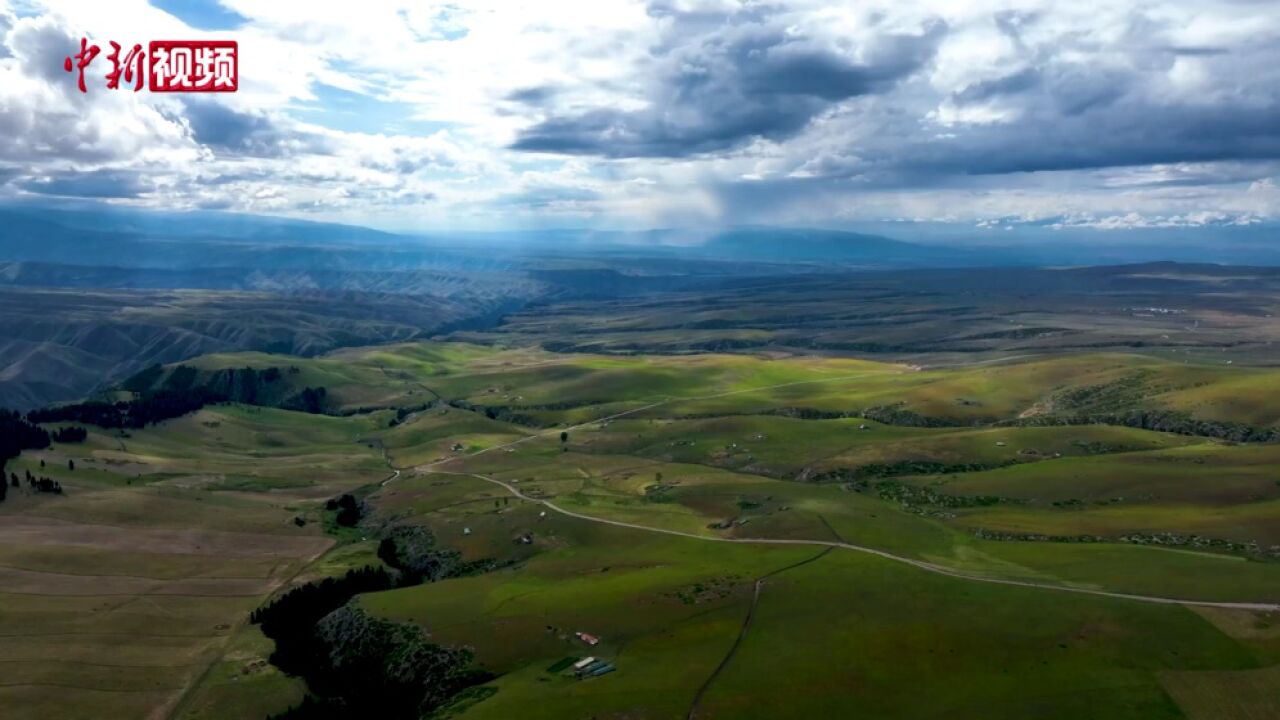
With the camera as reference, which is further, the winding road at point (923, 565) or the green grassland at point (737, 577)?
the winding road at point (923, 565)

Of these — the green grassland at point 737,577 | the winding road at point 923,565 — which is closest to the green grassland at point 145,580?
the green grassland at point 737,577

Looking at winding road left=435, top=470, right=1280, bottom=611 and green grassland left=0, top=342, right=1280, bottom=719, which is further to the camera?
winding road left=435, top=470, right=1280, bottom=611

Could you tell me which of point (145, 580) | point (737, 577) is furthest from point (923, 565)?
point (145, 580)

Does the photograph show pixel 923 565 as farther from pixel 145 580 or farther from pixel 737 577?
pixel 145 580

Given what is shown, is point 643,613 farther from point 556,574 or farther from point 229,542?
point 229,542

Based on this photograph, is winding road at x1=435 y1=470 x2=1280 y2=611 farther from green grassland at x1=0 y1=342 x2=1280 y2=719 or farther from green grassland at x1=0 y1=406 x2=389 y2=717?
green grassland at x1=0 y1=406 x2=389 y2=717

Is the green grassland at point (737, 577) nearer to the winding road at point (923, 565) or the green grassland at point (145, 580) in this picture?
the green grassland at point (145, 580)

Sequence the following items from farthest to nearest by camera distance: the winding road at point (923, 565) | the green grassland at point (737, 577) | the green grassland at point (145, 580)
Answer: the green grassland at point (145, 580), the winding road at point (923, 565), the green grassland at point (737, 577)

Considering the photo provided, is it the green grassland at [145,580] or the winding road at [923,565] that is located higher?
the winding road at [923,565]

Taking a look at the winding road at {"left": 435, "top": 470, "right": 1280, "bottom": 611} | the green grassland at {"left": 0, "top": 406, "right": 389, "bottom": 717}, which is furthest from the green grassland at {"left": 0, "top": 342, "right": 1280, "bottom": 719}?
the winding road at {"left": 435, "top": 470, "right": 1280, "bottom": 611}

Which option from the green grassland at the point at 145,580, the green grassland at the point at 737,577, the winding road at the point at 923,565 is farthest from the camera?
the green grassland at the point at 145,580
